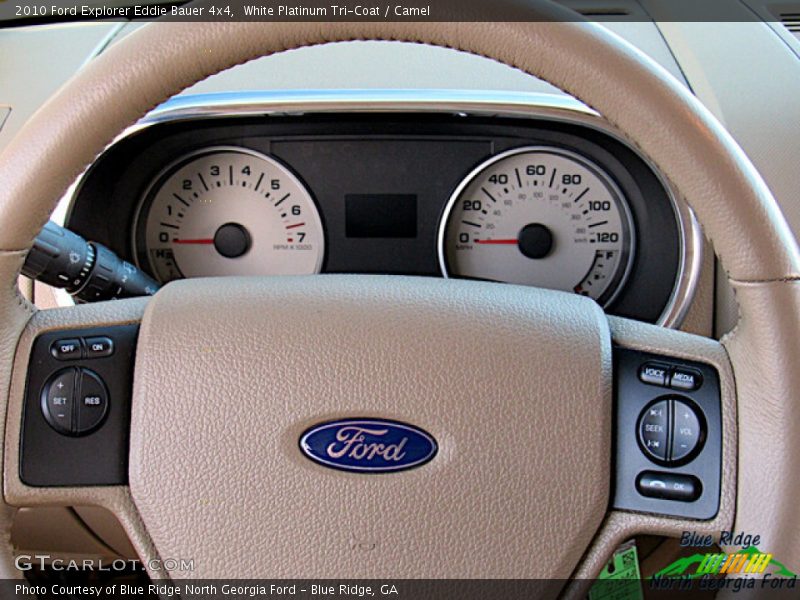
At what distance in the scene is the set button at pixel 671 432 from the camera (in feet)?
2.68

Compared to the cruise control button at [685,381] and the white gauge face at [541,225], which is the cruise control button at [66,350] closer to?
the cruise control button at [685,381]

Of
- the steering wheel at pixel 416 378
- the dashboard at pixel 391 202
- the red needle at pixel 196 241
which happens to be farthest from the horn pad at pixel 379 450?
the red needle at pixel 196 241

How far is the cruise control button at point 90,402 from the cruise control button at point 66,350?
2 centimetres

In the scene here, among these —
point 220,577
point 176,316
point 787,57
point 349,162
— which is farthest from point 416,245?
point 220,577

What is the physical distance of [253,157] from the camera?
1.63 m

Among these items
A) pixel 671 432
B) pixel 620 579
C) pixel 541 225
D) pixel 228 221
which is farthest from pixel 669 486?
pixel 228 221

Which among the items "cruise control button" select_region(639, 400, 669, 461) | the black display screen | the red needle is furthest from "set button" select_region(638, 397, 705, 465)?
the red needle

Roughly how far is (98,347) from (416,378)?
31 centimetres

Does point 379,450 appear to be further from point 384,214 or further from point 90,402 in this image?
point 384,214

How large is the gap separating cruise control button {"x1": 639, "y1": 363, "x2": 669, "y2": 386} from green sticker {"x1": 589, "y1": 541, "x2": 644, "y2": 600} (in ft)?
0.57

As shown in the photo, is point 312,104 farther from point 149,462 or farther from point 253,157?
point 149,462

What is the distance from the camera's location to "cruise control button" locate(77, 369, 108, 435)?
85cm

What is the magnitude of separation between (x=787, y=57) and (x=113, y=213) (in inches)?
45.1

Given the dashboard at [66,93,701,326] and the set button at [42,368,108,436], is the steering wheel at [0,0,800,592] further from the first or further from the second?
the dashboard at [66,93,701,326]
